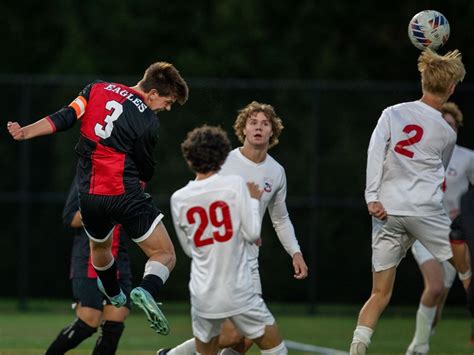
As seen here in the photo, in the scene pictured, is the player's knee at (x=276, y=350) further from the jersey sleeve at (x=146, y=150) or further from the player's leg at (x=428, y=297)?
the player's leg at (x=428, y=297)

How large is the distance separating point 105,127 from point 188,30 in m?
15.8

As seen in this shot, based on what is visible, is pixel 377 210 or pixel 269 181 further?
pixel 377 210

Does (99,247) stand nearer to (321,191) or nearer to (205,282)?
(205,282)

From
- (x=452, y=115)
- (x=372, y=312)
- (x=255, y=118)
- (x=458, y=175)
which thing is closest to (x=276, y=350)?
(x=372, y=312)

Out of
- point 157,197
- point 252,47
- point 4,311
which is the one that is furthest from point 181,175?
point 252,47

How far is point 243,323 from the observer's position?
24.5 ft

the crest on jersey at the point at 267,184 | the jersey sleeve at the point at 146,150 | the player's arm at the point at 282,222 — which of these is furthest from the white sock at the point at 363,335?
the jersey sleeve at the point at 146,150

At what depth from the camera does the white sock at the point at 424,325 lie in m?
10.9

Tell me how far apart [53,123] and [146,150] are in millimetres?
732

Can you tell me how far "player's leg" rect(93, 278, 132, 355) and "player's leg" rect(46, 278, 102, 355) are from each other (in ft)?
0.26

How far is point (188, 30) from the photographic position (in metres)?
24.5

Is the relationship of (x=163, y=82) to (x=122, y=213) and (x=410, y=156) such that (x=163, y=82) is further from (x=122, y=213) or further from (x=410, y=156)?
(x=410, y=156)

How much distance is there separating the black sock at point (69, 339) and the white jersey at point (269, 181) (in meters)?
1.91

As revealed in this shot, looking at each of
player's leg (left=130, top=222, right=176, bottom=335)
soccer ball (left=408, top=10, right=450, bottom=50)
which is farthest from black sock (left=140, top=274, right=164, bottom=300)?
soccer ball (left=408, top=10, right=450, bottom=50)
